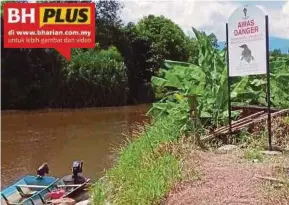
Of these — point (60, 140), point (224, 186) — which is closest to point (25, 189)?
point (224, 186)

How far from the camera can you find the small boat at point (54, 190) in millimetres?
9742

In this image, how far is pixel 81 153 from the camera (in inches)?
665

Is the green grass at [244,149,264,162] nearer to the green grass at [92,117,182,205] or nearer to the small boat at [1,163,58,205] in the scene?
the green grass at [92,117,182,205]

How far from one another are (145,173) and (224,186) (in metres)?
0.99

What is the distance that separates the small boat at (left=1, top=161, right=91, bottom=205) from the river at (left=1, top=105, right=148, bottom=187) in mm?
1557

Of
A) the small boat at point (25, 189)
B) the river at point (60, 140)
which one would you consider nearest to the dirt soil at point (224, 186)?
the small boat at point (25, 189)

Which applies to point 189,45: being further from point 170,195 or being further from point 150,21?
point 170,195

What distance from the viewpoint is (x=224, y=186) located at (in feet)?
16.0

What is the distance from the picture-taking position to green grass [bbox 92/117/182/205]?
5051 mm

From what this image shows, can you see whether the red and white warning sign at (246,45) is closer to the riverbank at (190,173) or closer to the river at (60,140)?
the riverbank at (190,173)

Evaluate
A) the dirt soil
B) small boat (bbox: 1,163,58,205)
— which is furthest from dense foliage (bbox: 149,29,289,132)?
small boat (bbox: 1,163,58,205)

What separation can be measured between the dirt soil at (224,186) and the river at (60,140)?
6.94 m

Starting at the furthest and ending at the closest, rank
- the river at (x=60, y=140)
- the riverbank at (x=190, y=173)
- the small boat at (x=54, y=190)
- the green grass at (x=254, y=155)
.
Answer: the river at (x=60, y=140) < the small boat at (x=54, y=190) < the green grass at (x=254, y=155) < the riverbank at (x=190, y=173)

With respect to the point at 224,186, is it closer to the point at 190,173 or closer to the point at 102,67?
the point at 190,173
